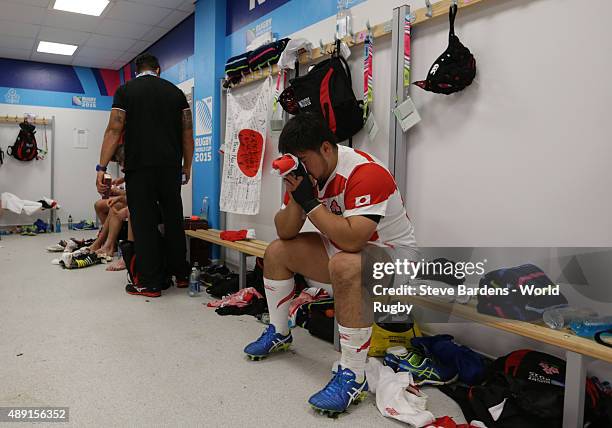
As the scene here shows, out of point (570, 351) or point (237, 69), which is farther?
point (237, 69)

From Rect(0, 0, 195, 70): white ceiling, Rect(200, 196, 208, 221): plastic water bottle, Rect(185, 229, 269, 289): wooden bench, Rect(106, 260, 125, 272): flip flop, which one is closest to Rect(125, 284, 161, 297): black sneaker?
Rect(185, 229, 269, 289): wooden bench

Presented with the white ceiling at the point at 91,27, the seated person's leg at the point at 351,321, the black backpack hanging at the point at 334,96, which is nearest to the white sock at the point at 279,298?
the seated person's leg at the point at 351,321

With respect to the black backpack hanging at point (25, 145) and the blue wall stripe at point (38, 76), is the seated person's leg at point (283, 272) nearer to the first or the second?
the black backpack hanging at point (25, 145)

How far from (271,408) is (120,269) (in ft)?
9.76

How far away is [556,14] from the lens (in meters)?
1.88

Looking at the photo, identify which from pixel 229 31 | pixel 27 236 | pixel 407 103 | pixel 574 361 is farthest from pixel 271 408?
pixel 27 236

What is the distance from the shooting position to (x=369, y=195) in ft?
5.84

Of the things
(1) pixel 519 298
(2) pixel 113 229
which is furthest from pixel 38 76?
(1) pixel 519 298

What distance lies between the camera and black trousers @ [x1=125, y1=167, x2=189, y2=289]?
3391 mm

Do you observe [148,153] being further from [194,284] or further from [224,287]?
[224,287]

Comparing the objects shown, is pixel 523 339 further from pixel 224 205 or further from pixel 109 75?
pixel 109 75

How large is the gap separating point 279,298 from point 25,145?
21.8 feet

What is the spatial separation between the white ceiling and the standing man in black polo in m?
2.10

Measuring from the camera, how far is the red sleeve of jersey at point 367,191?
178cm
